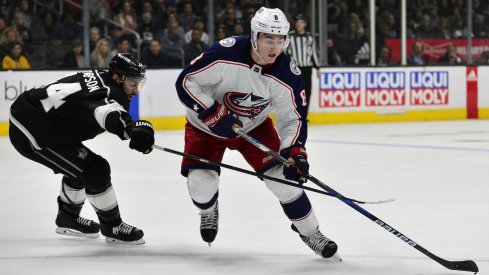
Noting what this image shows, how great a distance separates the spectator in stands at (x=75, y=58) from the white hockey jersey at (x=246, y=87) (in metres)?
7.40

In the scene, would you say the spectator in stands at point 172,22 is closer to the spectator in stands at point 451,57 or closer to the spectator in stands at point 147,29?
the spectator in stands at point 147,29

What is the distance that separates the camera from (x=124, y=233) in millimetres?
4504

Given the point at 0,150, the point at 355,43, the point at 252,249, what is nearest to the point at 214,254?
the point at 252,249

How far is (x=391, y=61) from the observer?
45.2 ft

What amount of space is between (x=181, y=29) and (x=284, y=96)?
332 inches

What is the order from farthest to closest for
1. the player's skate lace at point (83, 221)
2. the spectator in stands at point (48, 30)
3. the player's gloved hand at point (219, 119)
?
1. the spectator in stands at point (48, 30)
2. the player's skate lace at point (83, 221)
3. the player's gloved hand at point (219, 119)

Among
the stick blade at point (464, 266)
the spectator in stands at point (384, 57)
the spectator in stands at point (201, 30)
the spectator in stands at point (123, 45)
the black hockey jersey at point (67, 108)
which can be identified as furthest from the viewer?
the spectator in stands at point (384, 57)

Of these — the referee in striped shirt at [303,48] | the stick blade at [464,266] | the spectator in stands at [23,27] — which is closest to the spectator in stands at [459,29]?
the referee in striped shirt at [303,48]

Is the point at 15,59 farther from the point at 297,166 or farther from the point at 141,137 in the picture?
the point at 297,166

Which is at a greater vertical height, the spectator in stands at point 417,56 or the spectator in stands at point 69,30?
the spectator in stands at point 69,30

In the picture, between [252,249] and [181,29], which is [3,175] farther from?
[181,29]

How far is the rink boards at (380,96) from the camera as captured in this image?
39.4 ft

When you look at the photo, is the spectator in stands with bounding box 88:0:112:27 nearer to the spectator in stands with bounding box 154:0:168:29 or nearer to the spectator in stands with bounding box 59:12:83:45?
the spectator in stands with bounding box 59:12:83:45

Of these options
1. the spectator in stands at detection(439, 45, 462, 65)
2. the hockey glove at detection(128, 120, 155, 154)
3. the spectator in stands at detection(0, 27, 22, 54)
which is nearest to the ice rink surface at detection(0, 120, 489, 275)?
the hockey glove at detection(128, 120, 155, 154)
